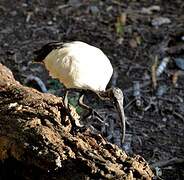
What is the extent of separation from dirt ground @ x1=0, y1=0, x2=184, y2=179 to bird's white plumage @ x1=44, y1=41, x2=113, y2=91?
0.93 meters

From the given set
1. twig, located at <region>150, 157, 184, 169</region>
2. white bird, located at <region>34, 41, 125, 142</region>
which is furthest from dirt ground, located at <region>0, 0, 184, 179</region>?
white bird, located at <region>34, 41, 125, 142</region>

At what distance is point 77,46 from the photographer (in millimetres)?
2838

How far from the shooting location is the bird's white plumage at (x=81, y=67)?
107 inches

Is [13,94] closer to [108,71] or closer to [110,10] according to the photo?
[108,71]

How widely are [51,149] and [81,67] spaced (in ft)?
1.61

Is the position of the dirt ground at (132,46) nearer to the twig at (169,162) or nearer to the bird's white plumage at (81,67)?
the twig at (169,162)

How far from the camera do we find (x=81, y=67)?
2.73m

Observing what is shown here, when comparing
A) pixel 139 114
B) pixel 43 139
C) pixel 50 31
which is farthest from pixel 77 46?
pixel 50 31

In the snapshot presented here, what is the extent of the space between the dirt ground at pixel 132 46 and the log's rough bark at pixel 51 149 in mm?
970

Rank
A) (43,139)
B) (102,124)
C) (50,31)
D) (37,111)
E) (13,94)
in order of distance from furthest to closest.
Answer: (50,31) → (102,124) → (13,94) → (37,111) → (43,139)

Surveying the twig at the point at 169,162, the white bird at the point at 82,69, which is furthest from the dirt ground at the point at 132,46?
the white bird at the point at 82,69

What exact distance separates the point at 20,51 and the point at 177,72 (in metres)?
1.37

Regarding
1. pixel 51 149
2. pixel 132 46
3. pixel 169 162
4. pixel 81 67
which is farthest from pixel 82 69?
pixel 132 46

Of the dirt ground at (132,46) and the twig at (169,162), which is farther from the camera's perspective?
the dirt ground at (132,46)
